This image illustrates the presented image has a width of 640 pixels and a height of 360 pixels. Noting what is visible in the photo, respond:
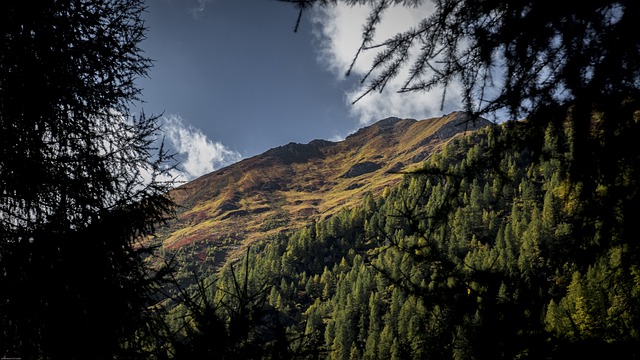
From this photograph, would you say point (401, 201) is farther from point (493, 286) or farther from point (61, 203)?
point (61, 203)

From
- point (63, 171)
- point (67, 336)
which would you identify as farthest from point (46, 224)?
point (67, 336)

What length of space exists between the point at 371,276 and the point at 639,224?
8992cm

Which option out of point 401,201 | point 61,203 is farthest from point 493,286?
point 61,203

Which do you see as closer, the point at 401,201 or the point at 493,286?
the point at 493,286

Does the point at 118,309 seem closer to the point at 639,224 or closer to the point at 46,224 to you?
the point at 46,224

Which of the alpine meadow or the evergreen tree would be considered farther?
the evergreen tree

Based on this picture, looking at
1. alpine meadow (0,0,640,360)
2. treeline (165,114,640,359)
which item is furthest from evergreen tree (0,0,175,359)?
treeline (165,114,640,359)

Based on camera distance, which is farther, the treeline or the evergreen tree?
the evergreen tree

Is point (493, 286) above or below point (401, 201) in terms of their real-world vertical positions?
below

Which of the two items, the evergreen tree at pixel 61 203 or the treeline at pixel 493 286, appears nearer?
the treeline at pixel 493 286

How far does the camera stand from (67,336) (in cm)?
361

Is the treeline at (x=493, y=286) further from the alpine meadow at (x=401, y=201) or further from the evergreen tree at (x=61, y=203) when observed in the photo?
the evergreen tree at (x=61, y=203)

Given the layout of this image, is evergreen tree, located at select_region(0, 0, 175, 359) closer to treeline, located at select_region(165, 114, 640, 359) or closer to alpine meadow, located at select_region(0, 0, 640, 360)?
alpine meadow, located at select_region(0, 0, 640, 360)

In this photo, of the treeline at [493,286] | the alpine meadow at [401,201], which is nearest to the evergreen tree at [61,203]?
the alpine meadow at [401,201]
